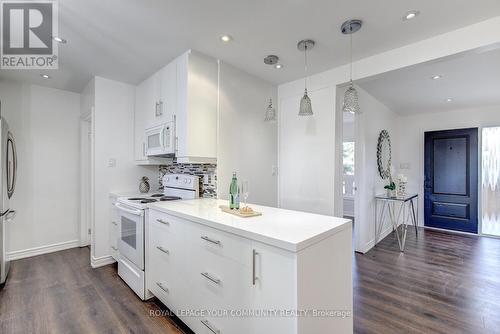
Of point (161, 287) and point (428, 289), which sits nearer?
point (161, 287)

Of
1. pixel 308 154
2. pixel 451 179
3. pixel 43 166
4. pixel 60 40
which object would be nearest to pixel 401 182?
pixel 451 179

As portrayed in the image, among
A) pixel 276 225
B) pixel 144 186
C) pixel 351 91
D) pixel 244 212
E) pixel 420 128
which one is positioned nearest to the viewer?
pixel 276 225

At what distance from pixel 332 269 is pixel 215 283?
749mm

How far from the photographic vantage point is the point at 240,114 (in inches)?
110

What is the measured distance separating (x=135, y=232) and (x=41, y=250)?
7.26ft

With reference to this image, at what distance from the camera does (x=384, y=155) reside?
450 cm

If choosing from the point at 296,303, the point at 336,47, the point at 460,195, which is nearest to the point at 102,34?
the point at 336,47

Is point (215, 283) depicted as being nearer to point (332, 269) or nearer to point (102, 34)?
point (332, 269)

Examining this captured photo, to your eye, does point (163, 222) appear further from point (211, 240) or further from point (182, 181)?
point (182, 181)

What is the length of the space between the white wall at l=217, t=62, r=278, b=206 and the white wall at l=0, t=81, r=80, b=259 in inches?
104

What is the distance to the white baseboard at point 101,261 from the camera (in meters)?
2.92

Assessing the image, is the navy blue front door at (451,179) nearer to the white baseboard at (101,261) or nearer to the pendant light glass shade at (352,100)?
the pendant light glass shade at (352,100)

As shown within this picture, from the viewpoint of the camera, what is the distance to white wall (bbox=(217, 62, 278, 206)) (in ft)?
8.60

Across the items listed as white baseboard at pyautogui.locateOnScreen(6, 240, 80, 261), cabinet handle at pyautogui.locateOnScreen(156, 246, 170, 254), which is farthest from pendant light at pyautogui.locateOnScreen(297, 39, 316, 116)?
white baseboard at pyautogui.locateOnScreen(6, 240, 80, 261)
